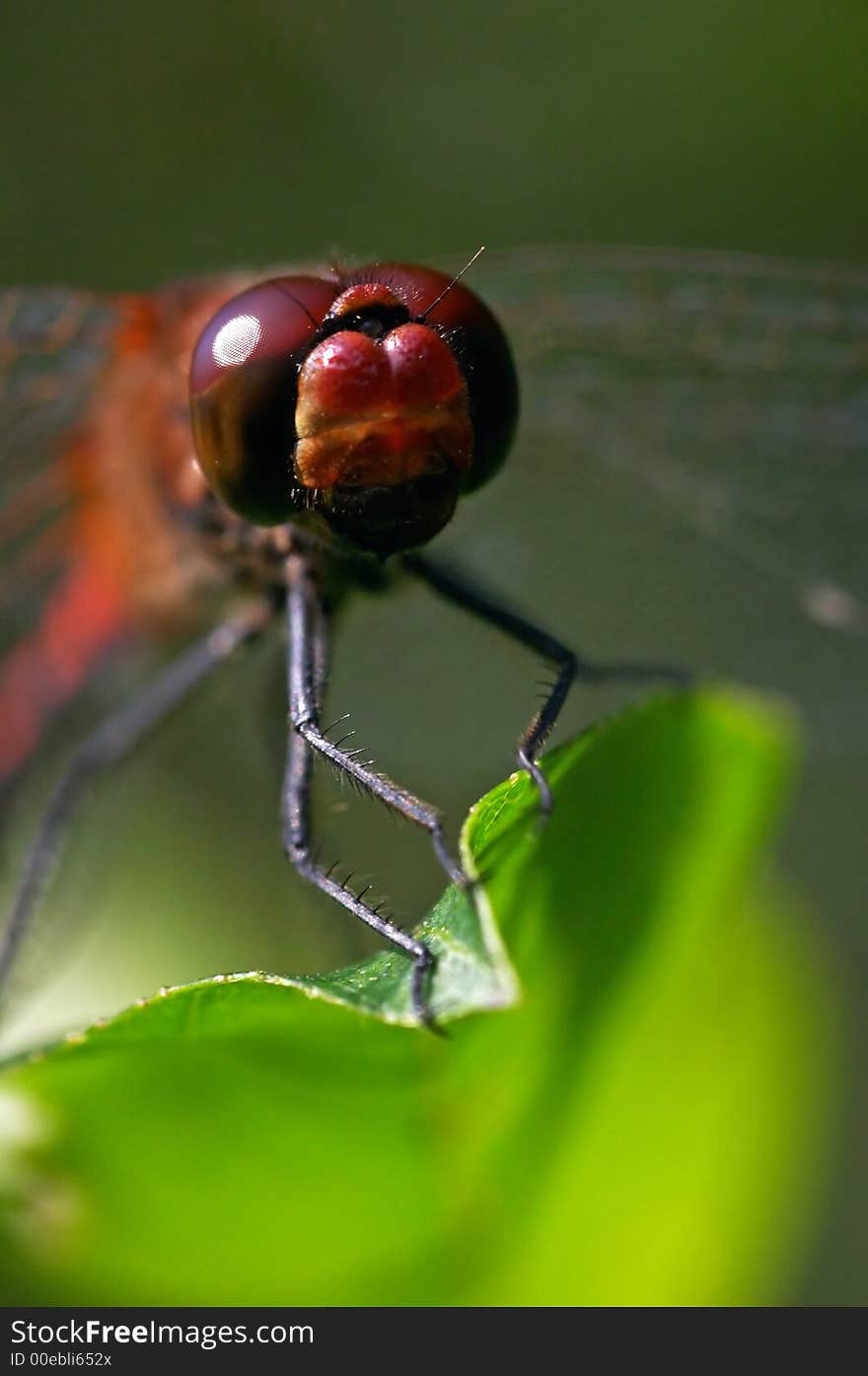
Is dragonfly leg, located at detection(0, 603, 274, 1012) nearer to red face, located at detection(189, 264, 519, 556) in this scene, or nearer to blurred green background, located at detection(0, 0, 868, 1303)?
blurred green background, located at detection(0, 0, 868, 1303)

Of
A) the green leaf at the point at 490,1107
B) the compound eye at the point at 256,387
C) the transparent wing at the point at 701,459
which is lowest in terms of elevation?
the green leaf at the point at 490,1107

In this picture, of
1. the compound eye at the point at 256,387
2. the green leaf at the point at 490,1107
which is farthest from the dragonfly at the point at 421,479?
the green leaf at the point at 490,1107

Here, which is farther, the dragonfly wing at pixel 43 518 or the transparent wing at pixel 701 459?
the dragonfly wing at pixel 43 518

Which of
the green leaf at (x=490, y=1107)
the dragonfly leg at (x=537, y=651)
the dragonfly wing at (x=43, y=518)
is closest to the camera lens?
the green leaf at (x=490, y=1107)

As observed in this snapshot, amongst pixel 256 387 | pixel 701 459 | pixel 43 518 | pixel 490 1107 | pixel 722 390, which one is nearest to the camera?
pixel 490 1107

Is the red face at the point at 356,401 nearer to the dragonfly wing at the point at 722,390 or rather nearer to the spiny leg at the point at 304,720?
the spiny leg at the point at 304,720

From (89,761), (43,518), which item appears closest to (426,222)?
(43,518)

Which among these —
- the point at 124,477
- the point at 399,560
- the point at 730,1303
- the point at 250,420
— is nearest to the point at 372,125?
the point at 124,477

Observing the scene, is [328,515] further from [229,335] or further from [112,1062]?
[112,1062]

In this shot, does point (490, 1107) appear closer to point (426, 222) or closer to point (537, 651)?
point (537, 651)
